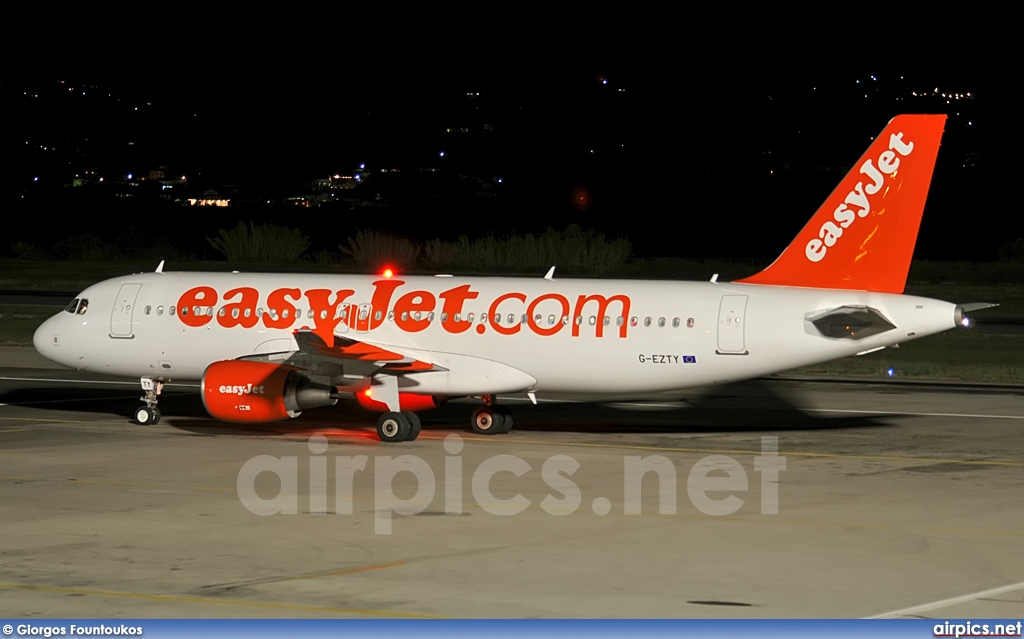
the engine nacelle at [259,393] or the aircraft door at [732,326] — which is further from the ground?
the aircraft door at [732,326]

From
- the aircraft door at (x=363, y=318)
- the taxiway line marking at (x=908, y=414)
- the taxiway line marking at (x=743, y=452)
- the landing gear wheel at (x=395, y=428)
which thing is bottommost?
the taxiway line marking at (x=743, y=452)

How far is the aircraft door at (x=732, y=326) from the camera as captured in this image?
27984mm

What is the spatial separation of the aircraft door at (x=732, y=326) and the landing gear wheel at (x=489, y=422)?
495cm

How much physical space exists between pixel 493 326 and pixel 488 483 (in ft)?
21.3

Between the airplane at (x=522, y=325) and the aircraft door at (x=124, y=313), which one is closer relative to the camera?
the airplane at (x=522, y=325)

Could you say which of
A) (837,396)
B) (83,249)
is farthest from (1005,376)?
(83,249)

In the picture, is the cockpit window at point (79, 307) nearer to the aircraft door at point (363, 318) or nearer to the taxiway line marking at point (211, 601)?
the aircraft door at point (363, 318)

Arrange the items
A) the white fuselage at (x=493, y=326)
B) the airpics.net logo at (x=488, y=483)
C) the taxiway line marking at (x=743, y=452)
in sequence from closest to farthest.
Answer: the airpics.net logo at (x=488, y=483), the taxiway line marking at (x=743, y=452), the white fuselage at (x=493, y=326)

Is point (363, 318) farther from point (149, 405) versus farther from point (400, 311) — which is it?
point (149, 405)

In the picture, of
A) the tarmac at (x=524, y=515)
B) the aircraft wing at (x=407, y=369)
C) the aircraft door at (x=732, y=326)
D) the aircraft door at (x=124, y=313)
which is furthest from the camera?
the aircraft door at (x=124, y=313)

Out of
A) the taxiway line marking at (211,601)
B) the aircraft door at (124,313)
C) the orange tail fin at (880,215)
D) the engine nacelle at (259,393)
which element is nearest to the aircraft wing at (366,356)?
the engine nacelle at (259,393)

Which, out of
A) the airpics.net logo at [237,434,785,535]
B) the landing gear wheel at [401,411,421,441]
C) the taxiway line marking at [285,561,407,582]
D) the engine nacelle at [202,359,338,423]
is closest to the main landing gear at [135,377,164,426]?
the engine nacelle at [202,359,338,423]

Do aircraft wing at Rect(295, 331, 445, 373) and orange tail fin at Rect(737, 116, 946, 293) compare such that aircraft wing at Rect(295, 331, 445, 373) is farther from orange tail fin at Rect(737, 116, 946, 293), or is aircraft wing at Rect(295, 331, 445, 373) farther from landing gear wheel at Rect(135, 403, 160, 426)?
orange tail fin at Rect(737, 116, 946, 293)

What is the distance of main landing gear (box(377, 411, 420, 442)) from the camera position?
2861cm
